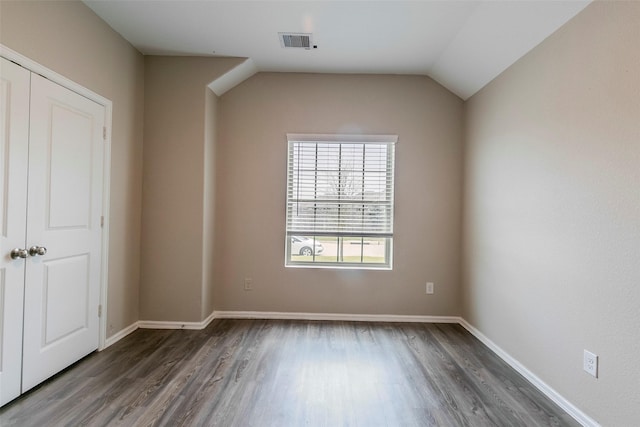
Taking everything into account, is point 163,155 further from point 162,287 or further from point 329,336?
point 329,336

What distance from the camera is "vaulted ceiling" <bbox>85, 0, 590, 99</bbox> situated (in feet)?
7.64

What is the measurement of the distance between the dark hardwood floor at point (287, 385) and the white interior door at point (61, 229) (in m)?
0.24

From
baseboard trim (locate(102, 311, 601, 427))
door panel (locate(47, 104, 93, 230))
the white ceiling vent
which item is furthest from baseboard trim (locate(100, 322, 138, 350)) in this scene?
the white ceiling vent

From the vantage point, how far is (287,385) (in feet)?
7.16

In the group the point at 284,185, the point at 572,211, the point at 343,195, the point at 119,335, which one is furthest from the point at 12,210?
the point at 572,211

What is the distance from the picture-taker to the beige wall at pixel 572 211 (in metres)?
1.62

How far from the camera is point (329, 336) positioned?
3057mm

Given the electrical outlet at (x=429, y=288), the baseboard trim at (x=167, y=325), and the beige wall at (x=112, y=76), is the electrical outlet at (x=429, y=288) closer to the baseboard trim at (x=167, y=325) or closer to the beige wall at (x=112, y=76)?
the baseboard trim at (x=167, y=325)

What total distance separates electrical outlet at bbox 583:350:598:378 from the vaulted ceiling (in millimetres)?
2098

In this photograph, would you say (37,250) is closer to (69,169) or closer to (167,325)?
(69,169)

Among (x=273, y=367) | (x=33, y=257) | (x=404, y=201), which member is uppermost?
(x=404, y=201)

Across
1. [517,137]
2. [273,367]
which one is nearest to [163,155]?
[273,367]

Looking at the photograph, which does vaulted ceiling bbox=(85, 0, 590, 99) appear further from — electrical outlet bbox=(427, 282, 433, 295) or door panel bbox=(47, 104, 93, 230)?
electrical outlet bbox=(427, 282, 433, 295)

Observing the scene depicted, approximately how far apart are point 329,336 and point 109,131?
2.77 meters
